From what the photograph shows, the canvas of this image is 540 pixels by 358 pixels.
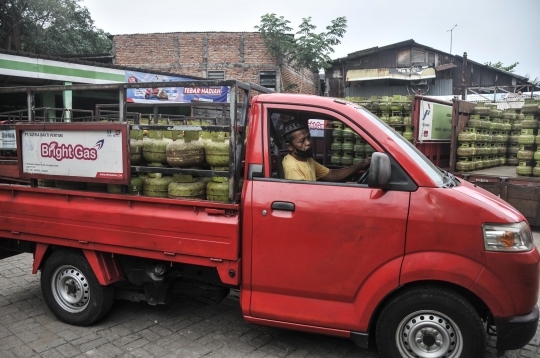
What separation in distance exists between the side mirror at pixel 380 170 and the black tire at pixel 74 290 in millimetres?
2786

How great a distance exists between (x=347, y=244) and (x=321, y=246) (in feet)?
0.65

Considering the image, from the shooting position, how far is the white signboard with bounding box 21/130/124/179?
12.1 feet

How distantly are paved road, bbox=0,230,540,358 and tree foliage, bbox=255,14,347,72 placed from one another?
17.5 metres

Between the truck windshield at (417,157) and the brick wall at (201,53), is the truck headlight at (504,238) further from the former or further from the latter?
the brick wall at (201,53)

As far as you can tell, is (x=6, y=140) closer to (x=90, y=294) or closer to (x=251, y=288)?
(x=90, y=294)

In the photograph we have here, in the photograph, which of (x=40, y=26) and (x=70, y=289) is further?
(x=40, y=26)

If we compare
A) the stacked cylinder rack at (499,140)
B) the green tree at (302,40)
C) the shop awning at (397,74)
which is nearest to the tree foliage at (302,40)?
the green tree at (302,40)

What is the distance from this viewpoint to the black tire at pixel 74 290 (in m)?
3.90

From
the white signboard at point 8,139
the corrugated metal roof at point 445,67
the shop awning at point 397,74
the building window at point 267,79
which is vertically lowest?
the white signboard at point 8,139

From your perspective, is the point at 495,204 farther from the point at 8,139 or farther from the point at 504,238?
the point at 8,139

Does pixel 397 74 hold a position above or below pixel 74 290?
above

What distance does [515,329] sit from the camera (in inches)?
109

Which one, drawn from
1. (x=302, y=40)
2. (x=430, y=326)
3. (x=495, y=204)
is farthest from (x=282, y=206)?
(x=302, y=40)

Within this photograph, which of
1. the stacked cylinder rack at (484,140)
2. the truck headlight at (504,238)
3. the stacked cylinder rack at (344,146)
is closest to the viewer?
the truck headlight at (504,238)
